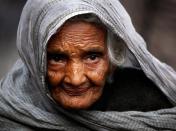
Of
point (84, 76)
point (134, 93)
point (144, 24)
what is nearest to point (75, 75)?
point (84, 76)

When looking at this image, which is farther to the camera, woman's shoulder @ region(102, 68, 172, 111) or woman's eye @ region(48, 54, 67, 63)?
woman's shoulder @ region(102, 68, 172, 111)

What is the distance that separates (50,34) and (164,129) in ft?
3.06

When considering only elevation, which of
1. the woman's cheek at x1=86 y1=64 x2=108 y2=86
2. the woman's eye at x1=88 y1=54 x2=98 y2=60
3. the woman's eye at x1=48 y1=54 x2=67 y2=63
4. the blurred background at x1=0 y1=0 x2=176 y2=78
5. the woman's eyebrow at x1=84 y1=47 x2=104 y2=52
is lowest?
the blurred background at x1=0 y1=0 x2=176 y2=78

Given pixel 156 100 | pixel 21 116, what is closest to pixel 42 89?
pixel 21 116

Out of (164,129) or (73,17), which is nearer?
(73,17)

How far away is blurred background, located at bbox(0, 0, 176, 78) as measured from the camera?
10.6m

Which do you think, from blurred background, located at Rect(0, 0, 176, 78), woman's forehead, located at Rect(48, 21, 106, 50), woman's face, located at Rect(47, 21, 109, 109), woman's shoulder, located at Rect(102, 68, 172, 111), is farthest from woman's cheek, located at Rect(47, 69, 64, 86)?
blurred background, located at Rect(0, 0, 176, 78)

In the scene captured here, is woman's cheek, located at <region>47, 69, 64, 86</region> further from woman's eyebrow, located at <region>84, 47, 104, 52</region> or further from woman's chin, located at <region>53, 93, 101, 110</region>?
woman's eyebrow, located at <region>84, 47, 104, 52</region>

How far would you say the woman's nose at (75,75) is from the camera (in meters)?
5.80

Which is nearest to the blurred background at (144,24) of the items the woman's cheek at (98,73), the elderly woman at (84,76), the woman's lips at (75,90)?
the elderly woman at (84,76)

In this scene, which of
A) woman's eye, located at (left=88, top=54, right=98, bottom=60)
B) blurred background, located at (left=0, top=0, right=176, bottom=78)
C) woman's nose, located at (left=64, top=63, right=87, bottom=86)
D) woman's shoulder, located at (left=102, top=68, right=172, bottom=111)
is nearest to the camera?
woman's nose, located at (left=64, top=63, right=87, bottom=86)

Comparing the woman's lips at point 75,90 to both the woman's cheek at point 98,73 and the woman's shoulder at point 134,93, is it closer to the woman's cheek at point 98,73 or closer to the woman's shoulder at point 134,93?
the woman's cheek at point 98,73

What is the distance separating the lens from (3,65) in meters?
10.5

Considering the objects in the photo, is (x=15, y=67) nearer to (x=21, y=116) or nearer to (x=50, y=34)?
(x=21, y=116)
